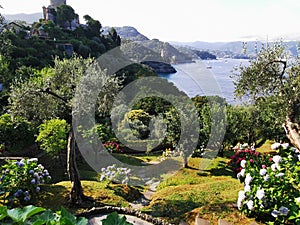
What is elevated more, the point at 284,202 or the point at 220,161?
the point at 284,202

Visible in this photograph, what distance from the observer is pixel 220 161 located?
508 inches

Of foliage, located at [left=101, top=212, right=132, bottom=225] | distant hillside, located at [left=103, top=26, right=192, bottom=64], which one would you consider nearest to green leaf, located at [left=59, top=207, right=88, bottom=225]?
foliage, located at [left=101, top=212, right=132, bottom=225]

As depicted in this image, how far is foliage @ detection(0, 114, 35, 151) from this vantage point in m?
12.0

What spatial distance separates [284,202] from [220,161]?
317 inches

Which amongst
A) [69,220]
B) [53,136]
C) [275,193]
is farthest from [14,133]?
[69,220]

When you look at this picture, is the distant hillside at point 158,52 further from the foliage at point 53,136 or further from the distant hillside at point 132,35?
the foliage at point 53,136

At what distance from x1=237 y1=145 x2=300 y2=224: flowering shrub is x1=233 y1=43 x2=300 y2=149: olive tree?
233cm

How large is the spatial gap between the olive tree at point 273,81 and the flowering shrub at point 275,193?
2.33 meters

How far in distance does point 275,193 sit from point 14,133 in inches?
429

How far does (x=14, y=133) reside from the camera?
12.2 metres

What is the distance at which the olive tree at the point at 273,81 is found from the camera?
7742 mm

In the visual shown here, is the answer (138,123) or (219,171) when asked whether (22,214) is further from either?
(138,123)

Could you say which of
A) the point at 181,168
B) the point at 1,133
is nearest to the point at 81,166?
the point at 1,133

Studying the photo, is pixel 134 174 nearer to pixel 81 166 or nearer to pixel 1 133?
pixel 81 166
